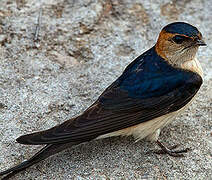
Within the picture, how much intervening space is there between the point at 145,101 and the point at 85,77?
0.85m

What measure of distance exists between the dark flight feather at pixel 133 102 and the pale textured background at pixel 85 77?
270 mm

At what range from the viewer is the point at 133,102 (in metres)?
3.15

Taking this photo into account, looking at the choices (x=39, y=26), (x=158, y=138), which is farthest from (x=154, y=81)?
(x=39, y=26)

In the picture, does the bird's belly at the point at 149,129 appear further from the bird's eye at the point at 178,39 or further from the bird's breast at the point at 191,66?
the bird's eye at the point at 178,39

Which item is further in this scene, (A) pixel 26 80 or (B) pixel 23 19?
(B) pixel 23 19

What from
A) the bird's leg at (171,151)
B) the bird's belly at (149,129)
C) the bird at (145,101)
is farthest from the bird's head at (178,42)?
the bird's leg at (171,151)

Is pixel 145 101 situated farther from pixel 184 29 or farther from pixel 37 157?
pixel 37 157

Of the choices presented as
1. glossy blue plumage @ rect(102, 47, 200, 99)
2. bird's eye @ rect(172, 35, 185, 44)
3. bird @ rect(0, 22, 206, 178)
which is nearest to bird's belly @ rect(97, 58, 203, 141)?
bird @ rect(0, 22, 206, 178)

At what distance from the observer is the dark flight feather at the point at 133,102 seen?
2.95 meters

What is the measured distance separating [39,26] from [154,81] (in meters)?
1.47

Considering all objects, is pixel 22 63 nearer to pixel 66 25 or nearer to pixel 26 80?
pixel 26 80

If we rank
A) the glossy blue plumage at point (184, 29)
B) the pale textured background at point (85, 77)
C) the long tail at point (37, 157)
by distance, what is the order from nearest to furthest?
the long tail at point (37, 157)
the pale textured background at point (85, 77)
the glossy blue plumage at point (184, 29)

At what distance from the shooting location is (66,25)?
13.9 feet

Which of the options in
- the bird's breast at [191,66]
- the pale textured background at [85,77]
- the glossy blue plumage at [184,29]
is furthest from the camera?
the bird's breast at [191,66]
